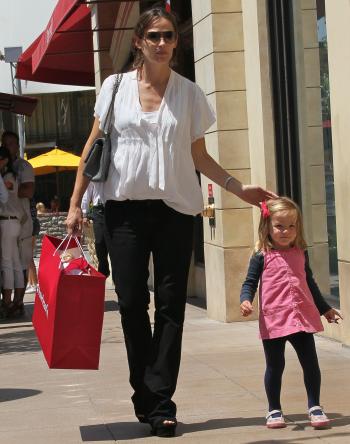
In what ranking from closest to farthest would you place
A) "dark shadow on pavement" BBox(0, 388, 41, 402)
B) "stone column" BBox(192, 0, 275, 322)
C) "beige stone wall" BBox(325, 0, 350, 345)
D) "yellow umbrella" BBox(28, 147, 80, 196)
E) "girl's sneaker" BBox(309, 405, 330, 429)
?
1. "girl's sneaker" BBox(309, 405, 330, 429)
2. "dark shadow on pavement" BBox(0, 388, 41, 402)
3. "beige stone wall" BBox(325, 0, 350, 345)
4. "stone column" BBox(192, 0, 275, 322)
5. "yellow umbrella" BBox(28, 147, 80, 196)

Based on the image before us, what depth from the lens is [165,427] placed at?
551 cm

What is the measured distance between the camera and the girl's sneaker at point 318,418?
18.1ft

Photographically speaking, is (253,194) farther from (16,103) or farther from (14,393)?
(16,103)

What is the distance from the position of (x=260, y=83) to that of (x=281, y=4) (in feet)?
2.17

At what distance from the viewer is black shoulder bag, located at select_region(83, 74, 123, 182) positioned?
5.66 m

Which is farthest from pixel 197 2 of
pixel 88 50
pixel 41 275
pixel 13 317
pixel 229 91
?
pixel 88 50

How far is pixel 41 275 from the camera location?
593 centimetres

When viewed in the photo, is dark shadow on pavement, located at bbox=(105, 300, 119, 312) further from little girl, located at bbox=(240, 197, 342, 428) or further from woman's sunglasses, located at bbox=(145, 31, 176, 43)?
woman's sunglasses, located at bbox=(145, 31, 176, 43)

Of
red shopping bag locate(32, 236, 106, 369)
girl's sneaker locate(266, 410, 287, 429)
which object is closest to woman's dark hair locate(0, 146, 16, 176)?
red shopping bag locate(32, 236, 106, 369)

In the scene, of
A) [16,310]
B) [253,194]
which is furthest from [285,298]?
[16,310]

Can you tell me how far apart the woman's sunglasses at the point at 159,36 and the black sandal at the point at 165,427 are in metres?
1.79

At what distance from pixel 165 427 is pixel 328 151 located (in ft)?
12.7

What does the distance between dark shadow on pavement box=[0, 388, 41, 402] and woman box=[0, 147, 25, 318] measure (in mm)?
5041

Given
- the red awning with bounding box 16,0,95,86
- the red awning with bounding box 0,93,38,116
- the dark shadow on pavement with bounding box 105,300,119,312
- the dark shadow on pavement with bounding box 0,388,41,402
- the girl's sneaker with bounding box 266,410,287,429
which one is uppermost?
the red awning with bounding box 16,0,95,86
